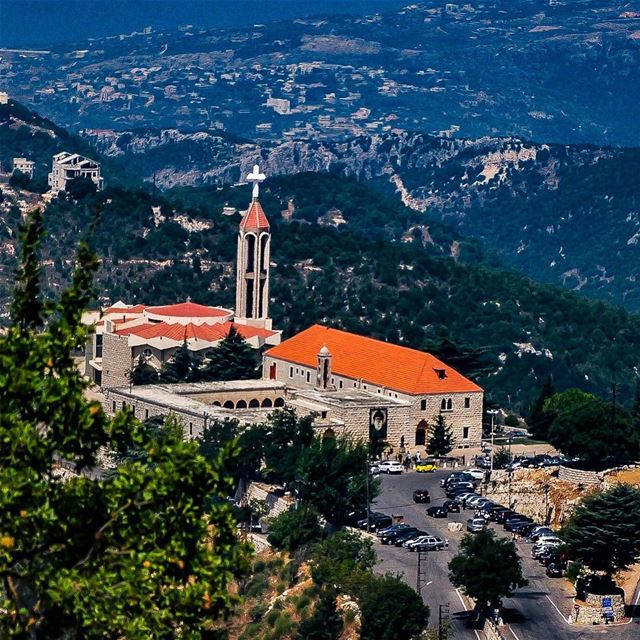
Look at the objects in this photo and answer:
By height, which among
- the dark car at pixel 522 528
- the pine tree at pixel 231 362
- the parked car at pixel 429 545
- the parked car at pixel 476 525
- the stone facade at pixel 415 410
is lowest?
the parked car at pixel 429 545

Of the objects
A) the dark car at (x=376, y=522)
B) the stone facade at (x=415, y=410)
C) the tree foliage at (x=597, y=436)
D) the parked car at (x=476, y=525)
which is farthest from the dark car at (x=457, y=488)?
the stone facade at (x=415, y=410)

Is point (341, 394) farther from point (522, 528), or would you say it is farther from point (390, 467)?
point (522, 528)

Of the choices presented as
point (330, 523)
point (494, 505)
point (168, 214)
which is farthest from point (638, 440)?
point (168, 214)

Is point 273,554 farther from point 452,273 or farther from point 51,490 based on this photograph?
point 452,273

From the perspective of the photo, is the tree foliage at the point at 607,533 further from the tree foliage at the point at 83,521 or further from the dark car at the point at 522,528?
the tree foliage at the point at 83,521

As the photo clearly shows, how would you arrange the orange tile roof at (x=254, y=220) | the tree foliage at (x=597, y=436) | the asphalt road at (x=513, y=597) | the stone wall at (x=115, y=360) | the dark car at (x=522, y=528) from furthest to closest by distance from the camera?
the orange tile roof at (x=254, y=220) < the stone wall at (x=115, y=360) < the tree foliage at (x=597, y=436) < the dark car at (x=522, y=528) < the asphalt road at (x=513, y=597)

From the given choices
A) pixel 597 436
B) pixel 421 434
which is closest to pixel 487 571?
pixel 597 436
